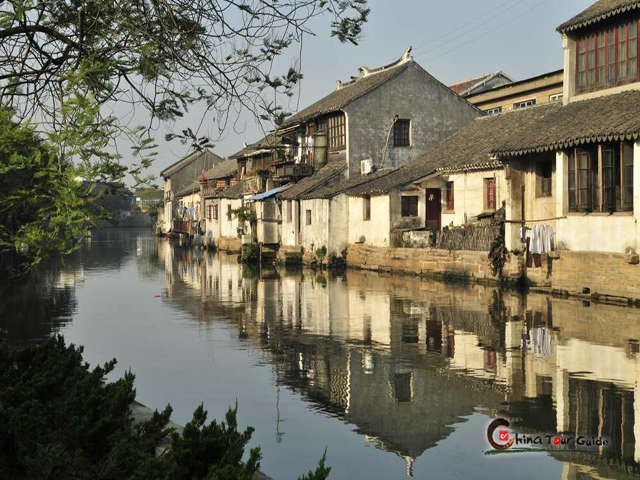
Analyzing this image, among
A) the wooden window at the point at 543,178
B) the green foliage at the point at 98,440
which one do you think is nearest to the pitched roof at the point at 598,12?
the wooden window at the point at 543,178

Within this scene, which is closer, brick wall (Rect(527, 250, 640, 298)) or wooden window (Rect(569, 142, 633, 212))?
brick wall (Rect(527, 250, 640, 298))

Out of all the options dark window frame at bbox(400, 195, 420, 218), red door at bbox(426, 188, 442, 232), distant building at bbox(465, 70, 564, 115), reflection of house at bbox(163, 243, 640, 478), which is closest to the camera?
reflection of house at bbox(163, 243, 640, 478)

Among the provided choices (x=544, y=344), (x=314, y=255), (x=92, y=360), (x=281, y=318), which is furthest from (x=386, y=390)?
(x=314, y=255)

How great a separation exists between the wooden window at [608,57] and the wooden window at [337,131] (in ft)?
53.9

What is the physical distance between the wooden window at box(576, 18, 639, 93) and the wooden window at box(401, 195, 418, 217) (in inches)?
401

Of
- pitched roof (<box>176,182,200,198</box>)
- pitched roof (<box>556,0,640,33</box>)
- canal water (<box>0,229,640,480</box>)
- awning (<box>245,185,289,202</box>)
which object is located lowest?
canal water (<box>0,229,640,480</box>)

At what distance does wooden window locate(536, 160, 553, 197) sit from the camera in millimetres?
26766

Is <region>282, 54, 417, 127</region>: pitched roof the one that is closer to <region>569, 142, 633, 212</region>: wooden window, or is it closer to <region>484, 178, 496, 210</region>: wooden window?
<region>484, 178, 496, 210</region>: wooden window

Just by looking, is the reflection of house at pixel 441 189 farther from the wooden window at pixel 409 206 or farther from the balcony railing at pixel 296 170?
the balcony railing at pixel 296 170

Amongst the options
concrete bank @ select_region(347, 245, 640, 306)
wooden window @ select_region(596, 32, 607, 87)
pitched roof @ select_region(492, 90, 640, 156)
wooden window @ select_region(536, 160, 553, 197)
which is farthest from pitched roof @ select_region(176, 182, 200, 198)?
wooden window @ select_region(596, 32, 607, 87)

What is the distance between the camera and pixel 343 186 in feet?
131

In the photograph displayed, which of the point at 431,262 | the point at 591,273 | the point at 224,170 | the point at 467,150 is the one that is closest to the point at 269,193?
the point at 467,150

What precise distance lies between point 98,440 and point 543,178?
22.5 meters

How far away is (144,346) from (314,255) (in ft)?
79.9
